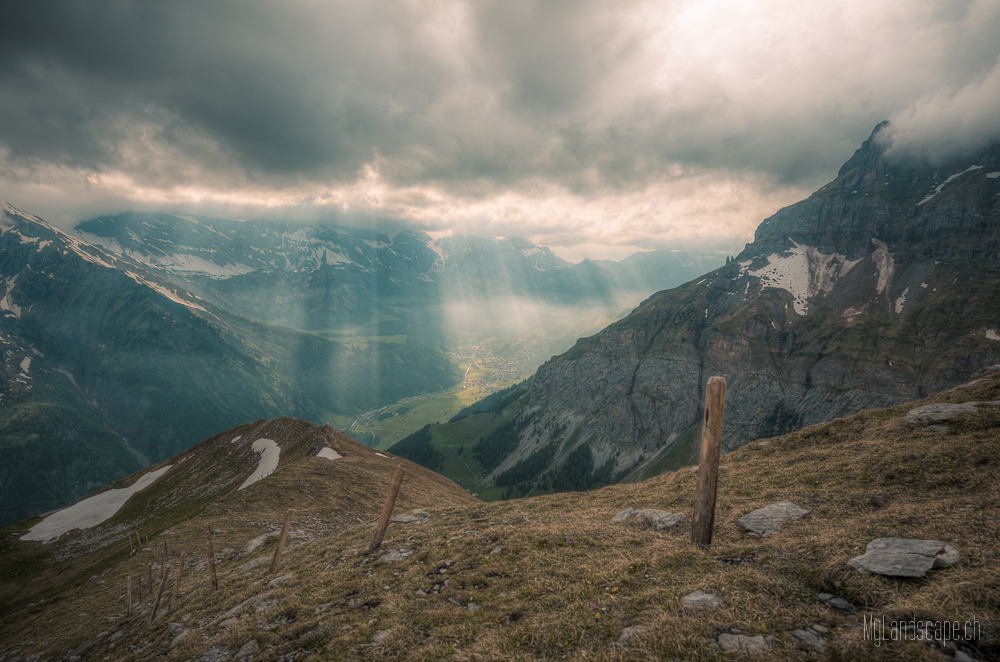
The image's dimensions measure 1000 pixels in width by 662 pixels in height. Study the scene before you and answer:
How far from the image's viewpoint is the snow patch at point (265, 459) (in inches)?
1882

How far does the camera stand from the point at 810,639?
7.03m

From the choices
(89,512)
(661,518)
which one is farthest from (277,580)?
(89,512)

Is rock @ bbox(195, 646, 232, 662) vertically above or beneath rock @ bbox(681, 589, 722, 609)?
beneath

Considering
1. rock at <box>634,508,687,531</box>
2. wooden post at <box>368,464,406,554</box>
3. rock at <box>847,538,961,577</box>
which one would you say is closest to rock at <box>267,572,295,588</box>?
wooden post at <box>368,464,406,554</box>

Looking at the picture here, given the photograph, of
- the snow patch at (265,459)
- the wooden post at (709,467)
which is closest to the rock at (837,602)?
the wooden post at (709,467)

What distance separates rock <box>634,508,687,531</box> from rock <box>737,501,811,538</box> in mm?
2300

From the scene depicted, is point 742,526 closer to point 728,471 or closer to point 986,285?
point 728,471

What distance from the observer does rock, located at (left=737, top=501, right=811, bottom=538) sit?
45.0 feet

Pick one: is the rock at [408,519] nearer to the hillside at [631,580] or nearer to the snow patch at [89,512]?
the hillside at [631,580]

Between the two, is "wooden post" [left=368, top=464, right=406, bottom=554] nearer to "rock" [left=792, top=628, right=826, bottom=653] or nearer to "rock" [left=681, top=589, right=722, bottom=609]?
"rock" [left=681, top=589, right=722, bottom=609]

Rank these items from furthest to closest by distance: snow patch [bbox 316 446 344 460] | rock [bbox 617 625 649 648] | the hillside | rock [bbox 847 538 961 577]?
snow patch [bbox 316 446 344 460], rock [bbox 847 538 961 577], rock [bbox 617 625 649 648], the hillside

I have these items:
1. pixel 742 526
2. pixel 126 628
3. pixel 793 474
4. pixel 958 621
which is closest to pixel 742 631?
pixel 958 621

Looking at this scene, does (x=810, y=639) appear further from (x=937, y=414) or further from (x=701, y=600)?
(x=937, y=414)

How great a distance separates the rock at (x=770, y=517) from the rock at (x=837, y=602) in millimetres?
5533
